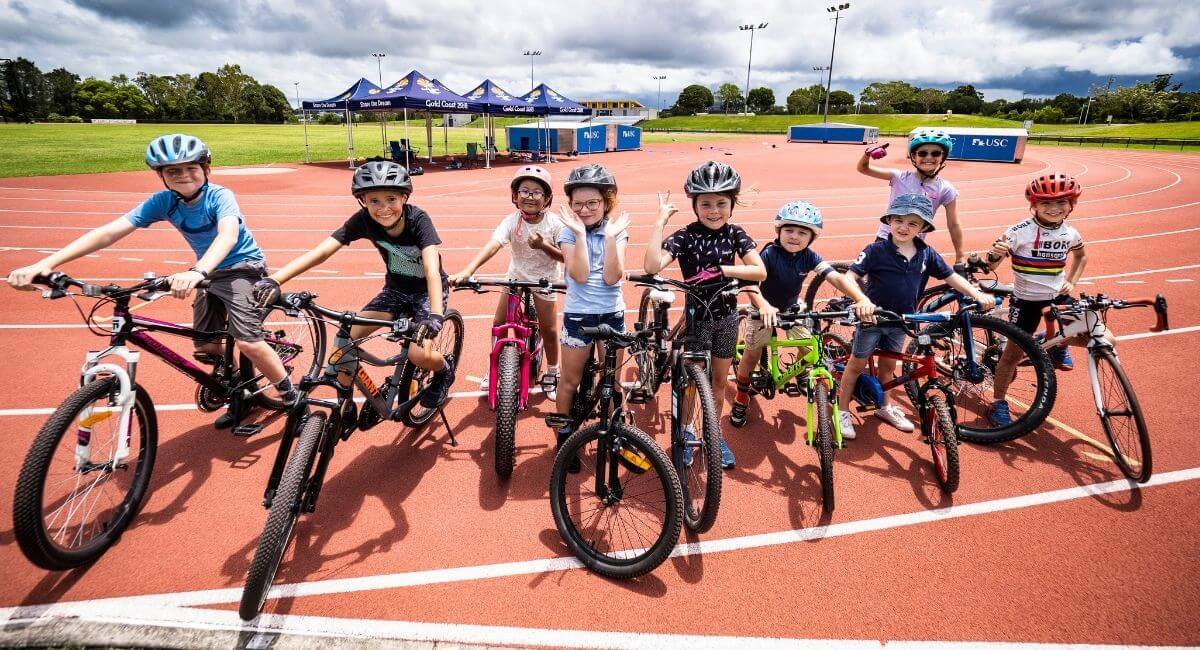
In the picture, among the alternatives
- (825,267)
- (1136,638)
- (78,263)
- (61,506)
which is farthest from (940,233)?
(78,263)

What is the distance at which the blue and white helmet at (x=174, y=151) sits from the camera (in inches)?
150

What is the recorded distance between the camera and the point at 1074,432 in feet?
16.1

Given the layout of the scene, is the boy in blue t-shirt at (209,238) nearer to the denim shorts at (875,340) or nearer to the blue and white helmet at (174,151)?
the blue and white helmet at (174,151)

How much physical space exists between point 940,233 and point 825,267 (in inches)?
469

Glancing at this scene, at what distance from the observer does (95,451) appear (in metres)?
3.47

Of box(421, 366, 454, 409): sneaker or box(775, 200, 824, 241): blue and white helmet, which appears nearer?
box(775, 200, 824, 241): blue and white helmet

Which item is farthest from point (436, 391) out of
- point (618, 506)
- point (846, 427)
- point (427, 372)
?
point (846, 427)

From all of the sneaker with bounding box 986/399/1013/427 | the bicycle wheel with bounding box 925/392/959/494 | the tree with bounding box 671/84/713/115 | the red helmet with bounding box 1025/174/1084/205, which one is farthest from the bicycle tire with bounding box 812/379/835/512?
the tree with bounding box 671/84/713/115

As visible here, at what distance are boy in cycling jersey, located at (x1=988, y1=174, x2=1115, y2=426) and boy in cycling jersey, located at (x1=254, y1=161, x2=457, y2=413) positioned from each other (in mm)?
4712

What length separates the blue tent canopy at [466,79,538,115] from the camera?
27.8m

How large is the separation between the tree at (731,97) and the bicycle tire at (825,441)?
516 feet

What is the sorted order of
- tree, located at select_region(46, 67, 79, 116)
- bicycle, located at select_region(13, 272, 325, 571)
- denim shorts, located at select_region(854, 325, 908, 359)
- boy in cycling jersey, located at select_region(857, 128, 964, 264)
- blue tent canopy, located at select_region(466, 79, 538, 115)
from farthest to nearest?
tree, located at select_region(46, 67, 79, 116), blue tent canopy, located at select_region(466, 79, 538, 115), boy in cycling jersey, located at select_region(857, 128, 964, 264), denim shorts, located at select_region(854, 325, 908, 359), bicycle, located at select_region(13, 272, 325, 571)

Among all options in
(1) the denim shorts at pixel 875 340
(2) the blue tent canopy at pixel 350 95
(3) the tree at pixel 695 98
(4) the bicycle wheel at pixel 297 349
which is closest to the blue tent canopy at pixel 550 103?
(2) the blue tent canopy at pixel 350 95

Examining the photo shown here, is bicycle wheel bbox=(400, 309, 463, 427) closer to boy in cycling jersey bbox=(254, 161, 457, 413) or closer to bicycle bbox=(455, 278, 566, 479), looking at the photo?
boy in cycling jersey bbox=(254, 161, 457, 413)
